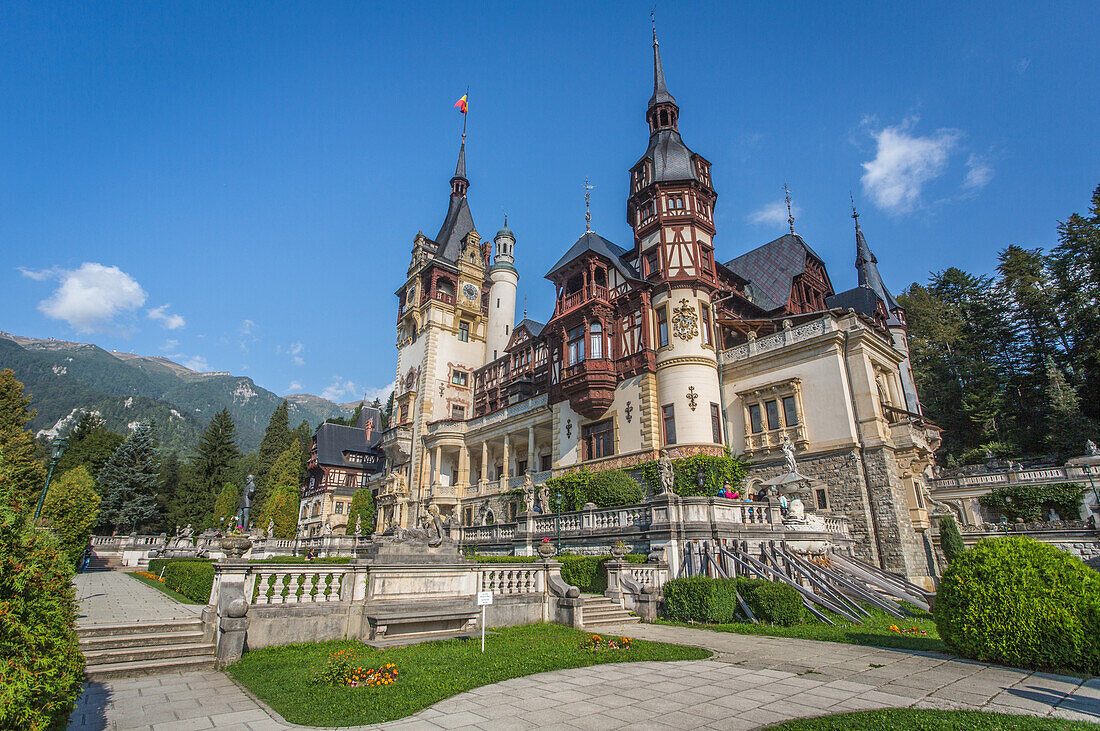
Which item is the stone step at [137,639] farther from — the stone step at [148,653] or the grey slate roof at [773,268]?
the grey slate roof at [773,268]

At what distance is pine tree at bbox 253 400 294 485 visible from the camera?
7212 centimetres

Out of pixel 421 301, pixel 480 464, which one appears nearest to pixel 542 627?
pixel 480 464

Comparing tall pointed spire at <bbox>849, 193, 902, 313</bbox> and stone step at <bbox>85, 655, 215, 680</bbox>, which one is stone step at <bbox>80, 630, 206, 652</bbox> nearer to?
stone step at <bbox>85, 655, 215, 680</bbox>

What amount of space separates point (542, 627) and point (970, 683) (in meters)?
8.53

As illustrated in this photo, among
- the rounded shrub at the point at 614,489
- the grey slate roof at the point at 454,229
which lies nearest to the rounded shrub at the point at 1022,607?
the rounded shrub at the point at 614,489

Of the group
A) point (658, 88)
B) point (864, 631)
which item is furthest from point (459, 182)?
point (864, 631)

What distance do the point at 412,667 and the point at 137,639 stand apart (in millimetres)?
5124

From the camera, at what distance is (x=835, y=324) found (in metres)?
27.6

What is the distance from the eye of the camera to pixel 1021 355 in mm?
42938

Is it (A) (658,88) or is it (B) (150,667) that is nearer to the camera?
(B) (150,667)

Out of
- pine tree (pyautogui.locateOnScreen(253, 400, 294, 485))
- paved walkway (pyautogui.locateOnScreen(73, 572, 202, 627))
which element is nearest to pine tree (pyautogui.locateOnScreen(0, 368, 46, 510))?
paved walkway (pyautogui.locateOnScreen(73, 572, 202, 627))

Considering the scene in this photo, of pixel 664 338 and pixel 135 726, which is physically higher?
pixel 664 338

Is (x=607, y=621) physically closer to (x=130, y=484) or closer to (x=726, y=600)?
(x=726, y=600)

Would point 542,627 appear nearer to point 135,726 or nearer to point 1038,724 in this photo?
point 135,726
